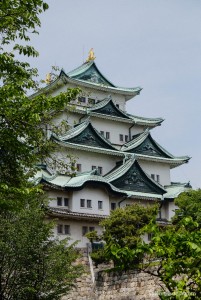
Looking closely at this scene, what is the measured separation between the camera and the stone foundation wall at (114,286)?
30.7 metres

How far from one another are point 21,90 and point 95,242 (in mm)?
28369

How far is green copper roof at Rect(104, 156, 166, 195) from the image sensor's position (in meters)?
50.8

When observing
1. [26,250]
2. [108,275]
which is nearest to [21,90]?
[26,250]

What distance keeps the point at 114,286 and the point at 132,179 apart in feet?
62.5

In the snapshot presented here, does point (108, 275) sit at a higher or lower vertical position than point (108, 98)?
lower

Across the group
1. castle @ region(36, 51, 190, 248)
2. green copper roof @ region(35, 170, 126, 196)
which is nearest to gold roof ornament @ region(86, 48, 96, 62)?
castle @ region(36, 51, 190, 248)

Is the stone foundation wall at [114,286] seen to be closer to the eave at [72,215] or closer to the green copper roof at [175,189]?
the eave at [72,215]

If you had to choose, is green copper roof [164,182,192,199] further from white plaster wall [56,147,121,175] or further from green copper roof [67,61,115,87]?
green copper roof [67,61,115,87]

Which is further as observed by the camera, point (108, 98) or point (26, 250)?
point (108, 98)

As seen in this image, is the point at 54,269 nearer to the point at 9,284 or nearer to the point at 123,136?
the point at 9,284

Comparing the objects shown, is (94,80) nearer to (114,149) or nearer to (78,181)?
(114,149)

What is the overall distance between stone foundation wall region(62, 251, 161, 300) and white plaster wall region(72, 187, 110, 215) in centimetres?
1090

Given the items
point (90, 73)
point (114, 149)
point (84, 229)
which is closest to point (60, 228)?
point (84, 229)

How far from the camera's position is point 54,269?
2452 cm
